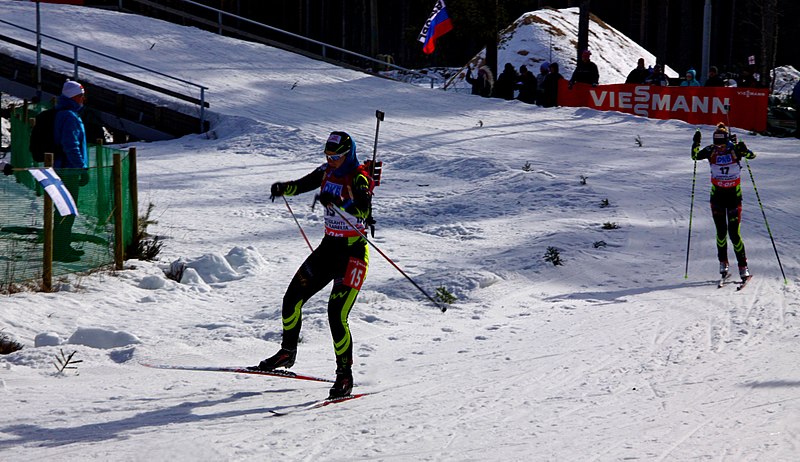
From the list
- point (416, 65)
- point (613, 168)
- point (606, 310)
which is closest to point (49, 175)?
point (606, 310)

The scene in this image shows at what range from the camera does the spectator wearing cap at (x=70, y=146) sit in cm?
1062

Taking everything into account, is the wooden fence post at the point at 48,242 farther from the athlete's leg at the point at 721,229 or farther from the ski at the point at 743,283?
the athlete's leg at the point at 721,229

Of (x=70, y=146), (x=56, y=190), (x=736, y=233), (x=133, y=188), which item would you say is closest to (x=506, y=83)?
(x=736, y=233)

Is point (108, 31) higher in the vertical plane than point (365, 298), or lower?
higher

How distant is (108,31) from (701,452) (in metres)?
28.6

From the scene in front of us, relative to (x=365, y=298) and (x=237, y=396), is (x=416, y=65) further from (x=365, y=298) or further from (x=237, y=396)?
(x=237, y=396)

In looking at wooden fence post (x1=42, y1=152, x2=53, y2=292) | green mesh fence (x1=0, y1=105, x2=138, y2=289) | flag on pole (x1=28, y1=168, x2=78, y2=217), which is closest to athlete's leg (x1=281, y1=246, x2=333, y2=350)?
flag on pole (x1=28, y1=168, x2=78, y2=217)

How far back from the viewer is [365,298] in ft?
36.7

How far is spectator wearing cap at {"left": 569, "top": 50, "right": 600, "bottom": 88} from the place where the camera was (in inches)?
999

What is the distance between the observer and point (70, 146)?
1109 centimetres

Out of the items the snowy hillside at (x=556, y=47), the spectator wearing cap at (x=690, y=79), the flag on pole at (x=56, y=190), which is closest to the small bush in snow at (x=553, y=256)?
the flag on pole at (x=56, y=190)

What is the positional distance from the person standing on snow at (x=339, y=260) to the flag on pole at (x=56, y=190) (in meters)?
2.24

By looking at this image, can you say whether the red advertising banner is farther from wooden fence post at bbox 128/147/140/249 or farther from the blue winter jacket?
the blue winter jacket

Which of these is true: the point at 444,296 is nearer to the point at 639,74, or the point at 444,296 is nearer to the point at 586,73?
the point at 639,74
